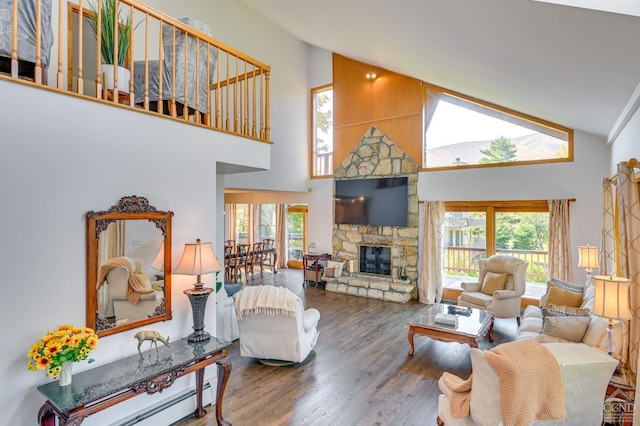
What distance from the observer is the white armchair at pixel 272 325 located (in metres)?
3.87

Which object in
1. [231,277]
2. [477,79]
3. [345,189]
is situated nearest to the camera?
[477,79]

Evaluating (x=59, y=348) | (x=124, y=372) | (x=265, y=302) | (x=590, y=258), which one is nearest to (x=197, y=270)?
(x=124, y=372)

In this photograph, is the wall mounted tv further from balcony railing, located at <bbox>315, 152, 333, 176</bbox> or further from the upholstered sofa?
the upholstered sofa

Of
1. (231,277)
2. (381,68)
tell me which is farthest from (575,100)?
(231,277)

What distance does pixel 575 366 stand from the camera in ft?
7.04

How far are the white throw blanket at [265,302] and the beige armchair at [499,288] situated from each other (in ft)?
10.6

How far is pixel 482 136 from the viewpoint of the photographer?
642 centimetres

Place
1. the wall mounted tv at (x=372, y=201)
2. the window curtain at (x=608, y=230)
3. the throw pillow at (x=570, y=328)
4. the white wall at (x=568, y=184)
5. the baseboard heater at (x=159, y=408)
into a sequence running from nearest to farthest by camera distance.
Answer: the baseboard heater at (x=159, y=408), the throw pillow at (x=570, y=328), the window curtain at (x=608, y=230), the white wall at (x=568, y=184), the wall mounted tv at (x=372, y=201)

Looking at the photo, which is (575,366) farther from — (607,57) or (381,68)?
(381,68)

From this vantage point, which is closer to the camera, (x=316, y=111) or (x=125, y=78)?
(x=125, y=78)

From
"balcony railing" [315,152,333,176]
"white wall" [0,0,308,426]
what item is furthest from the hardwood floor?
"balcony railing" [315,152,333,176]

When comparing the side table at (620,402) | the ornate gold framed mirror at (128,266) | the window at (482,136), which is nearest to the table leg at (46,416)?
the ornate gold framed mirror at (128,266)

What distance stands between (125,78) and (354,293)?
19.4 ft

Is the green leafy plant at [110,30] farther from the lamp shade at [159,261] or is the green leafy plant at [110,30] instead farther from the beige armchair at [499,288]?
the beige armchair at [499,288]
